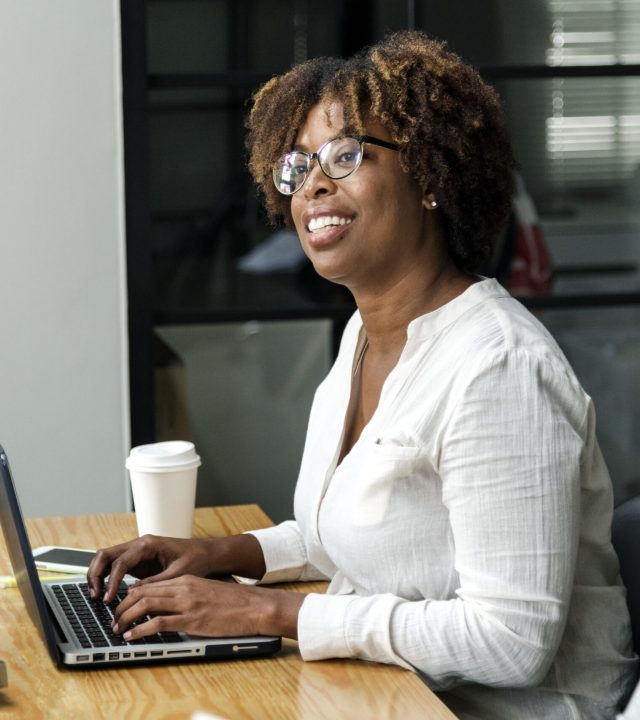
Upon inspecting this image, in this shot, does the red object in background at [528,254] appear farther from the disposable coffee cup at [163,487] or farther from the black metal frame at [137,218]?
the disposable coffee cup at [163,487]

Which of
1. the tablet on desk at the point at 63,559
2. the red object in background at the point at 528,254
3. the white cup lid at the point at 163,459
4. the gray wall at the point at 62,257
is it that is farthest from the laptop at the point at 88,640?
the red object in background at the point at 528,254

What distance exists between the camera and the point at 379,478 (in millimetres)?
1447

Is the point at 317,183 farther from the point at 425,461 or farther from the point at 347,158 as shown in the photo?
the point at 425,461

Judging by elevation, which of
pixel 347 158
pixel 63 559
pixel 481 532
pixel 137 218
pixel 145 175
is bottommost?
pixel 63 559

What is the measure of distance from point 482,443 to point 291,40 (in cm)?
218

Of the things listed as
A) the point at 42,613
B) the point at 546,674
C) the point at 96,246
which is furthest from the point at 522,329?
the point at 96,246

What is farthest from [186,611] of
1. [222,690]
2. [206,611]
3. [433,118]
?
[433,118]

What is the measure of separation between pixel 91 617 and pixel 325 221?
613mm

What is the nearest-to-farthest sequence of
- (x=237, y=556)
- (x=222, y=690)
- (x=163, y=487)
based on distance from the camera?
(x=222, y=690)
(x=237, y=556)
(x=163, y=487)

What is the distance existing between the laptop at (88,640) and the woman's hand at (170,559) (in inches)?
3.5

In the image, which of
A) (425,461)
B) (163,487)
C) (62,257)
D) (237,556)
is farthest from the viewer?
(62,257)

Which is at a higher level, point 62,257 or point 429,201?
point 429,201

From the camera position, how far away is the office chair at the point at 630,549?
153 cm

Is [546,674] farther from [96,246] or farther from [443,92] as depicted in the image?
[96,246]
